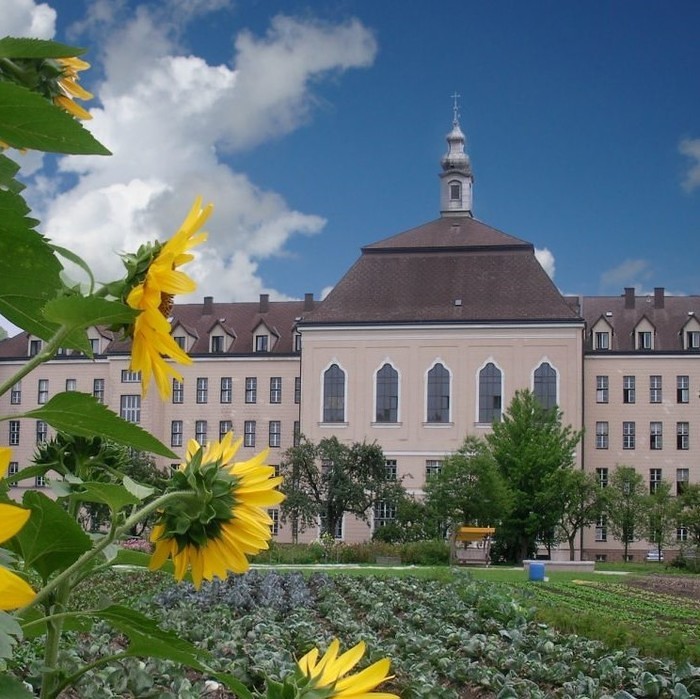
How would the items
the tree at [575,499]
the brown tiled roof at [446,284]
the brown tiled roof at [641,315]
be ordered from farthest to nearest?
the brown tiled roof at [641,315] → the brown tiled roof at [446,284] → the tree at [575,499]

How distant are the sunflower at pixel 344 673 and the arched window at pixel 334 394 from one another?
1778 inches

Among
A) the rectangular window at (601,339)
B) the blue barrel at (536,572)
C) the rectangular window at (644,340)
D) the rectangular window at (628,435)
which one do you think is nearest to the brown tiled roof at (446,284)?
the rectangular window at (601,339)

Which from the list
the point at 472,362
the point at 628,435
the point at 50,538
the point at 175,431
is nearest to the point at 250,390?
the point at 175,431

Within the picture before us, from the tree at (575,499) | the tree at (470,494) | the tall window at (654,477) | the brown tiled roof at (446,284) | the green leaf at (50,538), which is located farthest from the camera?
the tall window at (654,477)

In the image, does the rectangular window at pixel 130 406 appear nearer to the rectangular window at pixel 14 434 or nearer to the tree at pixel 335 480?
the rectangular window at pixel 14 434

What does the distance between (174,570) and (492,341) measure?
44.3 metres

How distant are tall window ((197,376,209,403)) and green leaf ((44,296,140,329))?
1958 inches

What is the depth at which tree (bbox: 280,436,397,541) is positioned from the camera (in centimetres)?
3716

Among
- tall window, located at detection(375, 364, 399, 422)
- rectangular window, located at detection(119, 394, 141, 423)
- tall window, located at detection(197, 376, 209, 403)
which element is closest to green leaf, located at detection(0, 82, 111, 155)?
tall window, located at detection(375, 364, 399, 422)

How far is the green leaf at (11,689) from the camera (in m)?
0.89

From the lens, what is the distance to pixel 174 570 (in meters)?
1.29

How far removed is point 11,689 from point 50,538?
0.36 meters

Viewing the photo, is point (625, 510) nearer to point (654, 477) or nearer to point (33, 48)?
point (654, 477)

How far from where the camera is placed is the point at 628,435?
46469 mm
